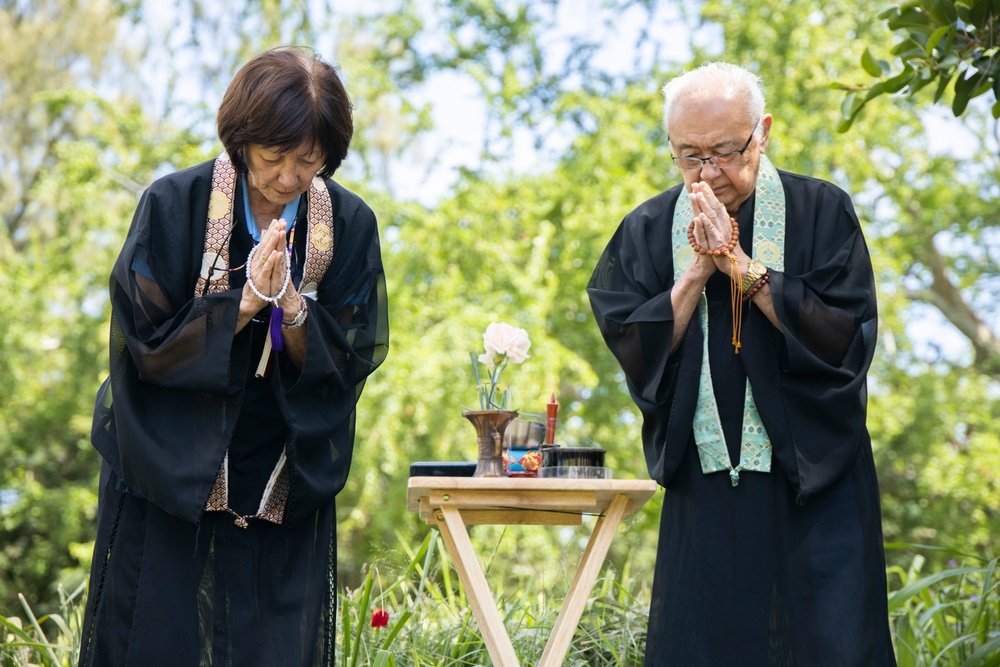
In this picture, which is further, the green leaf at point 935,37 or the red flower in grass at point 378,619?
the red flower in grass at point 378,619

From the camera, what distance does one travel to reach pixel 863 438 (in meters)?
Result: 2.56

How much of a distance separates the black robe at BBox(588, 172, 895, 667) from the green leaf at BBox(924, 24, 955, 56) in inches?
22.2

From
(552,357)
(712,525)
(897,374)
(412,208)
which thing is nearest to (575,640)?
(712,525)

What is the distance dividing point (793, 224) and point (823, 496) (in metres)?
0.67

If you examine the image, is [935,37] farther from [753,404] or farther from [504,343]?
[504,343]

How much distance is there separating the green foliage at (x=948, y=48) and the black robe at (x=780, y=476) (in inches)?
27.3

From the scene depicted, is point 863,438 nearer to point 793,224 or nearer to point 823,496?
point 823,496

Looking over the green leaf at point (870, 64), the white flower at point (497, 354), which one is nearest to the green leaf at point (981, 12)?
the green leaf at point (870, 64)

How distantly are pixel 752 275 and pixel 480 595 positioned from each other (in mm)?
1006

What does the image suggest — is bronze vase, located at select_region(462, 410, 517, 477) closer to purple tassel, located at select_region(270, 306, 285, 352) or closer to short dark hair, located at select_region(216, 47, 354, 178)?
purple tassel, located at select_region(270, 306, 285, 352)

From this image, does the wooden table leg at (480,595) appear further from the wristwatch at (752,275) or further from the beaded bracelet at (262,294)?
the wristwatch at (752,275)

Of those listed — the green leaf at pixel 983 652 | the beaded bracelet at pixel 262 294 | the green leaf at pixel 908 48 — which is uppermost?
the green leaf at pixel 908 48

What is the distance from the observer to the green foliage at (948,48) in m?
2.97

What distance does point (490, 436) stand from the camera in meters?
2.81
